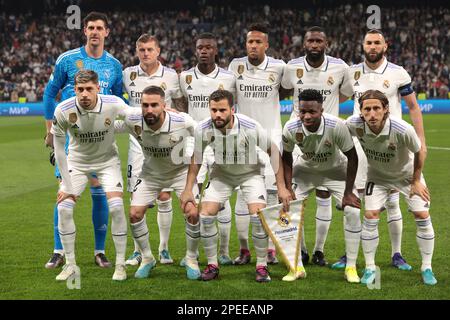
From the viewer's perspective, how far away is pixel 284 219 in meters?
6.56

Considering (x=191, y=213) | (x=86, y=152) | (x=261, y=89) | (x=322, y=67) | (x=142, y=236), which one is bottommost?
(x=142, y=236)

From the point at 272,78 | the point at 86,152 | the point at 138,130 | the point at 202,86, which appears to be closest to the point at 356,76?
the point at 272,78

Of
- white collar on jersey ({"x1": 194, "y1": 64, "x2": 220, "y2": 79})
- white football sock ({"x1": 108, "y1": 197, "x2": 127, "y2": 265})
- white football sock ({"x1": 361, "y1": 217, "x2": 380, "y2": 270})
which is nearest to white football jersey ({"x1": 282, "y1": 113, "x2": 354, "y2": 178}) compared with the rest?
white football sock ({"x1": 361, "y1": 217, "x2": 380, "y2": 270})

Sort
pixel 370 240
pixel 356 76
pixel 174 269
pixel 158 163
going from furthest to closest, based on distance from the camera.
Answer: pixel 356 76 < pixel 174 269 < pixel 158 163 < pixel 370 240

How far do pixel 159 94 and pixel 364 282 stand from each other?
2416mm

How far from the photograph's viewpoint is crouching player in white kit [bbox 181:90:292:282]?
653 cm

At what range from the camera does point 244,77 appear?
7.57 meters

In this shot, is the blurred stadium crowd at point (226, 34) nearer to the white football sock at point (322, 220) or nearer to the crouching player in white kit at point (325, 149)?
the white football sock at point (322, 220)

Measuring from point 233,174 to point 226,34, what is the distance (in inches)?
1213

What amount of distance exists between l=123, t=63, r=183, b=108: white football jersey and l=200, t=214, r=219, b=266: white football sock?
5.39 feet

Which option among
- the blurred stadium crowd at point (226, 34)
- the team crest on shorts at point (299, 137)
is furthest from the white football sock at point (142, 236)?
the blurred stadium crowd at point (226, 34)

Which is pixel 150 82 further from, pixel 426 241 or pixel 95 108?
pixel 426 241
